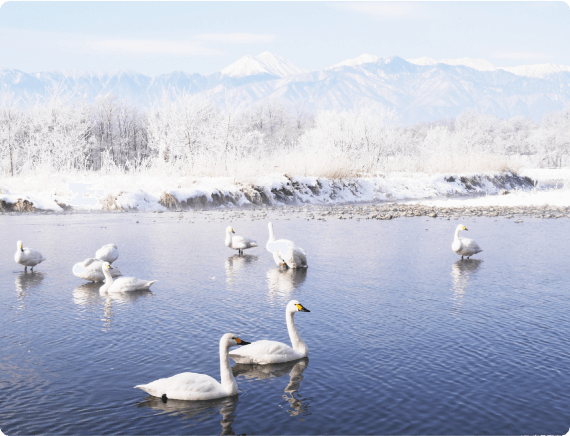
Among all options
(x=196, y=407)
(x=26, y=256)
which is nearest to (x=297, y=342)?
(x=196, y=407)

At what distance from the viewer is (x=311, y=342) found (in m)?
9.14

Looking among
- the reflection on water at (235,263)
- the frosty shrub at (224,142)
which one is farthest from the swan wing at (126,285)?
the frosty shrub at (224,142)

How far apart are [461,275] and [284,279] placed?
4.65 meters

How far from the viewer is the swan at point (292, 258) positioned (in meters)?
15.2

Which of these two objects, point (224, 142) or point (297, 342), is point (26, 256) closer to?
point (297, 342)

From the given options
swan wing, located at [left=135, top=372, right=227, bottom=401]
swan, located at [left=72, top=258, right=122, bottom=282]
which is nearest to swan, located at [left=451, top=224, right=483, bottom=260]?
swan, located at [left=72, top=258, right=122, bottom=282]

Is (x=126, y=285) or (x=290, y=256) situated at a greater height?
(x=290, y=256)

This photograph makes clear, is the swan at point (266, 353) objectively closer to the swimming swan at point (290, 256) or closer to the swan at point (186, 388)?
the swan at point (186, 388)

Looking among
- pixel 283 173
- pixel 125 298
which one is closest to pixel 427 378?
pixel 125 298

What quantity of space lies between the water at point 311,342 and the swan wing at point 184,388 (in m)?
0.12

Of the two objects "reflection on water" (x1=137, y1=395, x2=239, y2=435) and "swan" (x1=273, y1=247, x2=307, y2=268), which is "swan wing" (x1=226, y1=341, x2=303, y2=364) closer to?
"reflection on water" (x1=137, y1=395, x2=239, y2=435)

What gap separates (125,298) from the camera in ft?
39.4

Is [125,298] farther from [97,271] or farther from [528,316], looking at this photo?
[528,316]

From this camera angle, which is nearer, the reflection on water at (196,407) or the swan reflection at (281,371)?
the reflection on water at (196,407)
